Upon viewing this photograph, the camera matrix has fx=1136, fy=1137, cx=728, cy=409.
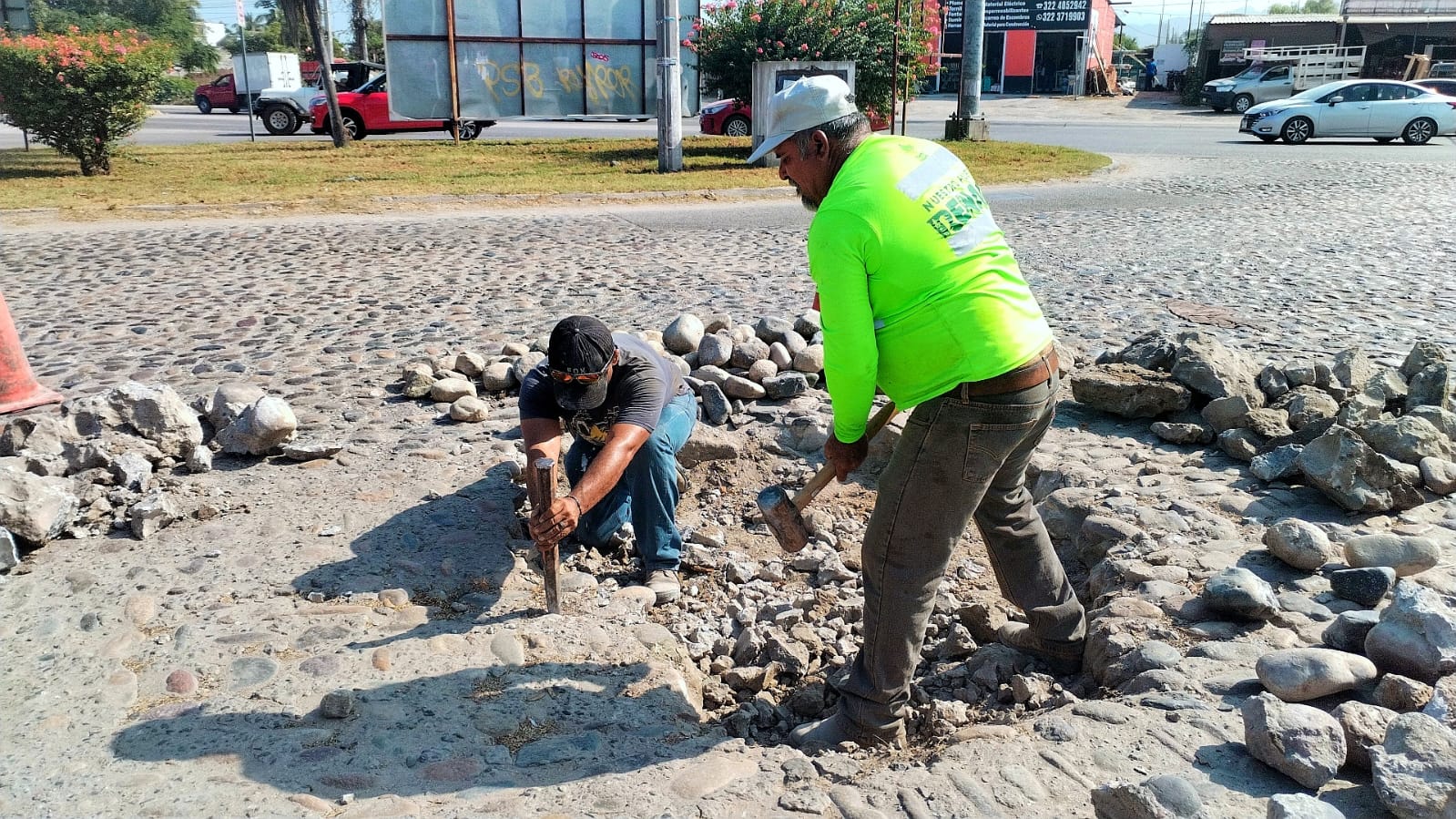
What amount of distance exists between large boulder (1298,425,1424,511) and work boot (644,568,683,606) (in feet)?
7.90

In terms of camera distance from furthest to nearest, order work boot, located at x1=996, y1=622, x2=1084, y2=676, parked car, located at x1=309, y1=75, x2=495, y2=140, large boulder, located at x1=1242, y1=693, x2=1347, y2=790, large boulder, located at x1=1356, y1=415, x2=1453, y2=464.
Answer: parked car, located at x1=309, y1=75, x2=495, y2=140, large boulder, located at x1=1356, y1=415, x2=1453, y2=464, work boot, located at x1=996, y1=622, x2=1084, y2=676, large boulder, located at x1=1242, y1=693, x2=1347, y2=790

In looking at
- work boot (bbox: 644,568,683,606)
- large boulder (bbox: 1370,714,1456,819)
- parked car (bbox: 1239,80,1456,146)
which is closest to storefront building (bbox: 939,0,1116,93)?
parked car (bbox: 1239,80,1456,146)

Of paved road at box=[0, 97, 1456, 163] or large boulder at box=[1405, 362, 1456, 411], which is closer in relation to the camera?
large boulder at box=[1405, 362, 1456, 411]

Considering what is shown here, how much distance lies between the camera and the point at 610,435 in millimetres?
3889

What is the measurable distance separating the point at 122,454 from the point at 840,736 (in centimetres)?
317

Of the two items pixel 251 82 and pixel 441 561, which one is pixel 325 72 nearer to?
pixel 441 561

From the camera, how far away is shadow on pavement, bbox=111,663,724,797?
2900 millimetres

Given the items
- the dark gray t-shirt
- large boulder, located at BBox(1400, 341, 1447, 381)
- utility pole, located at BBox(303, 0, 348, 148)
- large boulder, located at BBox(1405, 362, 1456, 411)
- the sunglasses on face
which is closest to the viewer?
the sunglasses on face

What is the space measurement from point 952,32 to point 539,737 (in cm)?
4723

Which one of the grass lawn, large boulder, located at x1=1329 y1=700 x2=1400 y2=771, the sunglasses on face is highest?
the grass lawn

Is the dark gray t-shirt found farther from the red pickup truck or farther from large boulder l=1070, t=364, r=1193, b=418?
the red pickup truck

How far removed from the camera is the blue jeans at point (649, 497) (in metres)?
4.17

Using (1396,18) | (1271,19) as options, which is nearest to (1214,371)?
(1396,18)

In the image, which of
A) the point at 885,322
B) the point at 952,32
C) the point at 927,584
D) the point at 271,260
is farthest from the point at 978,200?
the point at 952,32
